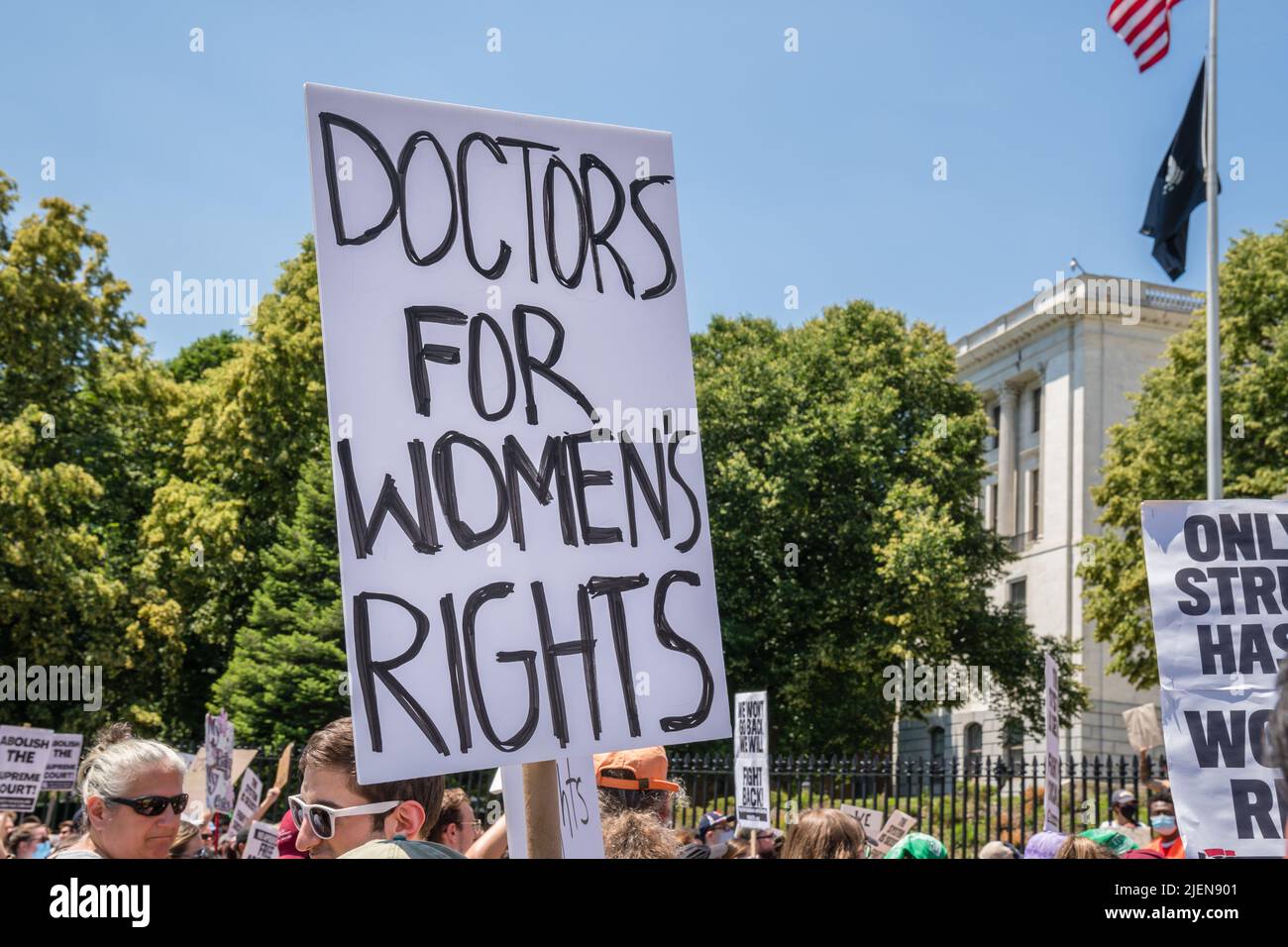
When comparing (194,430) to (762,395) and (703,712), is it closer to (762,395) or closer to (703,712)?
(762,395)

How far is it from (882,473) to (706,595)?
3016 centimetres

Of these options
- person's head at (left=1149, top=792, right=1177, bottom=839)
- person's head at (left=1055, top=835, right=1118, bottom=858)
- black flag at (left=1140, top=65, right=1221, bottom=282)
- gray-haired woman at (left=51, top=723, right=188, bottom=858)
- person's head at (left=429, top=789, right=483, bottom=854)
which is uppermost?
black flag at (left=1140, top=65, right=1221, bottom=282)

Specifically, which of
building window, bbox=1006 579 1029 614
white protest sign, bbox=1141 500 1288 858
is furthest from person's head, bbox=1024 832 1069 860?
building window, bbox=1006 579 1029 614

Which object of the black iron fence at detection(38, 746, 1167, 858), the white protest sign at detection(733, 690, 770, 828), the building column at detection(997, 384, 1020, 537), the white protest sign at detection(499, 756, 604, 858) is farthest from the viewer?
the building column at detection(997, 384, 1020, 537)

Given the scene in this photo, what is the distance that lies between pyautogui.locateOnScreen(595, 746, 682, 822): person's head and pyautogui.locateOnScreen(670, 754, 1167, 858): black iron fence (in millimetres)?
10064

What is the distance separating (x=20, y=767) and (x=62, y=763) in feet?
2.94

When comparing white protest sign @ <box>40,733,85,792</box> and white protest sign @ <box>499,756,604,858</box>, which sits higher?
white protest sign @ <box>499,756,604,858</box>

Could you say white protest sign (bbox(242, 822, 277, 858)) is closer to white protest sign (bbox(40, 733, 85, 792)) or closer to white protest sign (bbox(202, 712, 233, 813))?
white protest sign (bbox(202, 712, 233, 813))

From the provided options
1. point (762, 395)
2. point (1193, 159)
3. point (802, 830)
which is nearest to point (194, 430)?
point (762, 395)

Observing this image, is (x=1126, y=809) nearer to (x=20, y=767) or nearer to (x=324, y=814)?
(x=20, y=767)

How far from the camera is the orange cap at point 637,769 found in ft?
13.1

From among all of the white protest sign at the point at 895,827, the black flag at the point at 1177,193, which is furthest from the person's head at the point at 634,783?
the black flag at the point at 1177,193

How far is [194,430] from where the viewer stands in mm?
30391

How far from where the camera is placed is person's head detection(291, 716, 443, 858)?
3.04 metres
